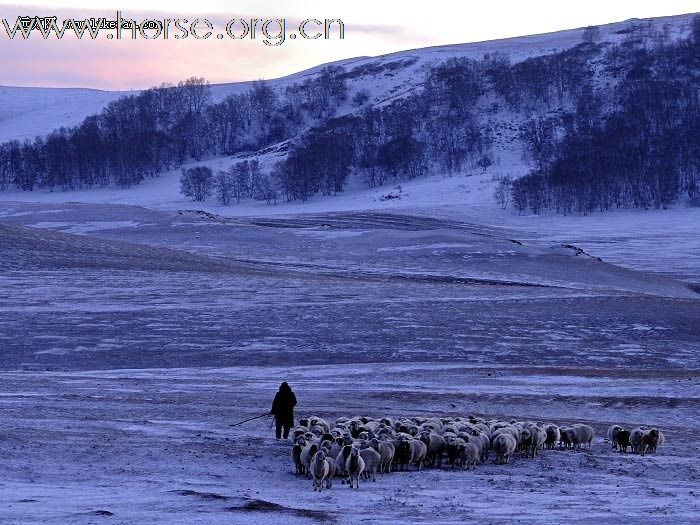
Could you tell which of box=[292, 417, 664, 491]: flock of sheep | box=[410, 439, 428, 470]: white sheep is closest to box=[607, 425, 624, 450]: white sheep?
box=[292, 417, 664, 491]: flock of sheep

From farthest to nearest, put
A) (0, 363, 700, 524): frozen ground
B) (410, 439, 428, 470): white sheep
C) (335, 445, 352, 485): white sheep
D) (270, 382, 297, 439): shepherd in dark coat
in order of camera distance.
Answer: (270, 382, 297, 439): shepherd in dark coat
(410, 439, 428, 470): white sheep
(335, 445, 352, 485): white sheep
(0, 363, 700, 524): frozen ground

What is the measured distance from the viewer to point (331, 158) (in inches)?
6875

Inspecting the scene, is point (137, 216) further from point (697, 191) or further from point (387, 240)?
point (697, 191)

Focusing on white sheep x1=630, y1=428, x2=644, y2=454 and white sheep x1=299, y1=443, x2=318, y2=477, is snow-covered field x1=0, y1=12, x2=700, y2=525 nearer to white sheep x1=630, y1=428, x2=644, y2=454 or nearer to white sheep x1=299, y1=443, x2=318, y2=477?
white sheep x1=630, y1=428, x2=644, y2=454

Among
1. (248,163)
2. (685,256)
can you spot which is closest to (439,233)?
(685,256)

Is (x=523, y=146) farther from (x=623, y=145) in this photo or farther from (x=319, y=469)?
(x=319, y=469)

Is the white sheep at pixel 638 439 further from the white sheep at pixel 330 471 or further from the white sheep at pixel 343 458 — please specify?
the white sheep at pixel 330 471

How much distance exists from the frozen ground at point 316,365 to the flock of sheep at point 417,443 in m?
0.42

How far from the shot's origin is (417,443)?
20922 mm

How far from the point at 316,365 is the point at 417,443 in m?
18.8

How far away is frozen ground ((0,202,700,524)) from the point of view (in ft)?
56.5

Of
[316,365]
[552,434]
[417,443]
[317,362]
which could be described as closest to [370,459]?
[417,443]

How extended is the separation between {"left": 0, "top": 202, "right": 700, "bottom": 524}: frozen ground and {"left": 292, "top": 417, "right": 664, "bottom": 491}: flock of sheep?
1.37 feet

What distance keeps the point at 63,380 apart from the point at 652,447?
1706cm
